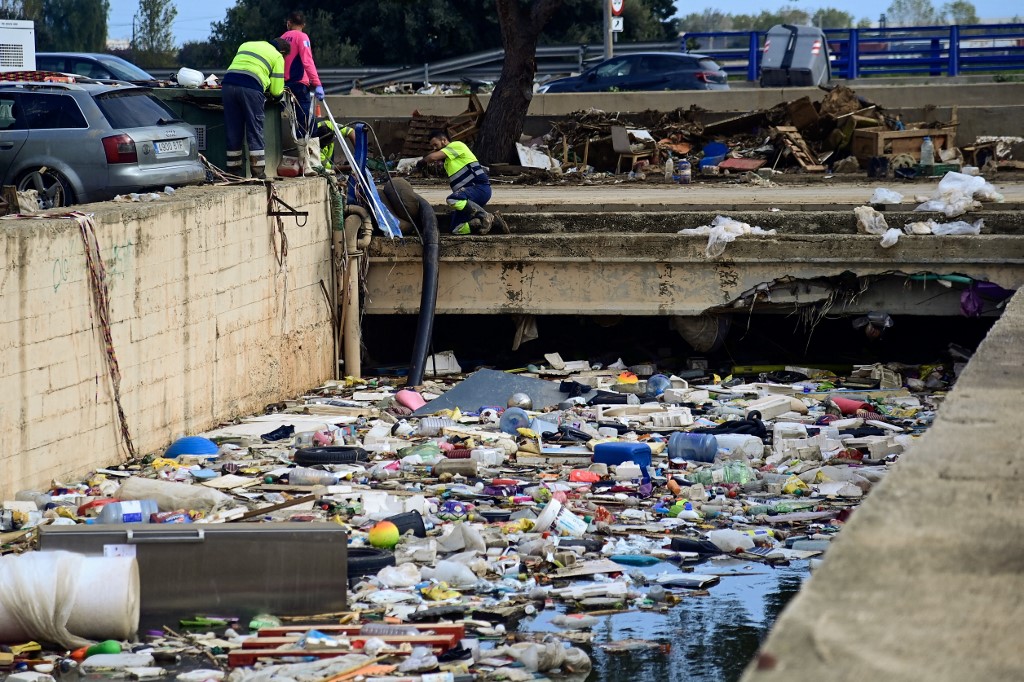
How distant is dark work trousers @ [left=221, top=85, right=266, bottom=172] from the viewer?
1343cm

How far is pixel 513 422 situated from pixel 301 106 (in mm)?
4652

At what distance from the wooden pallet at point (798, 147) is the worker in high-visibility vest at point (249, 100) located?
27.7ft

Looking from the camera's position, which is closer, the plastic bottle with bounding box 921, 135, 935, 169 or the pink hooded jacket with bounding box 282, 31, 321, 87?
the pink hooded jacket with bounding box 282, 31, 321, 87

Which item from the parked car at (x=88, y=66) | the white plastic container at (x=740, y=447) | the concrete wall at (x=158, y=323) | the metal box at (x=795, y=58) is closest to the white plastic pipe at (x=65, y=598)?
the concrete wall at (x=158, y=323)

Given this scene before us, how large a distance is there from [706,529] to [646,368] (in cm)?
581

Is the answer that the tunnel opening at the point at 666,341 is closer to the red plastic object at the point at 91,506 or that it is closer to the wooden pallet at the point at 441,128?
the wooden pallet at the point at 441,128

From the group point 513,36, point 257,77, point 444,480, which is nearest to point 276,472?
point 444,480

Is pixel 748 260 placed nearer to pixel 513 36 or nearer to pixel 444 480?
pixel 444 480

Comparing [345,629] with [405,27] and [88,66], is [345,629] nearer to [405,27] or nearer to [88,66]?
[88,66]

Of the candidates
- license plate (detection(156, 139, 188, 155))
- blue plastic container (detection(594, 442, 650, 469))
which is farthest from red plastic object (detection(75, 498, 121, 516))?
license plate (detection(156, 139, 188, 155))

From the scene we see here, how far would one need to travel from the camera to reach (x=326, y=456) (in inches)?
418

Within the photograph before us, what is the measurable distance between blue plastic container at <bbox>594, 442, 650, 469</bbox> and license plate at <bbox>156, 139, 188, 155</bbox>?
5.16 m

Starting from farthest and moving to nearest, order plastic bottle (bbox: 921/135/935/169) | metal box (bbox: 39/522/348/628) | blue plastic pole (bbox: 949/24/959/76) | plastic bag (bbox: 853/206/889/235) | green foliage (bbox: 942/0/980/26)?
green foliage (bbox: 942/0/980/26) → blue plastic pole (bbox: 949/24/959/76) → plastic bottle (bbox: 921/135/935/169) → plastic bag (bbox: 853/206/889/235) → metal box (bbox: 39/522/348/628)

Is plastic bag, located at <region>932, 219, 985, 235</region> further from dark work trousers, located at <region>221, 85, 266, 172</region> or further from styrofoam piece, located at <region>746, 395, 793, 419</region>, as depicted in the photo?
dark work trousers, located at <region>221, 85, 266, 172</region>
